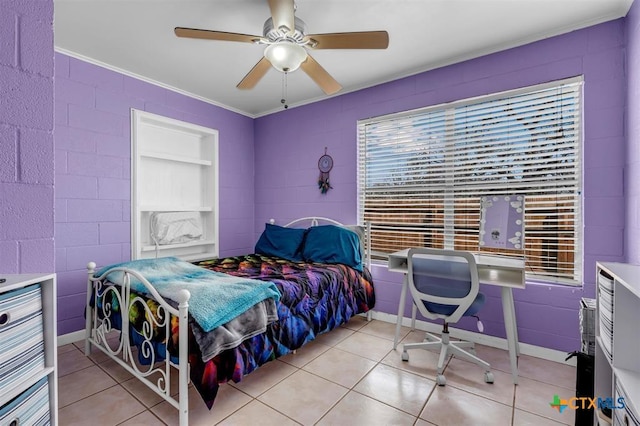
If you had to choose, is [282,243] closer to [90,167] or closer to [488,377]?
[90,167]

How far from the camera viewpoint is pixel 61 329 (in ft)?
8.75

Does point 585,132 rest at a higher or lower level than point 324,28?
lower

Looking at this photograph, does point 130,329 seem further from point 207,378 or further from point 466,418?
point 466,418

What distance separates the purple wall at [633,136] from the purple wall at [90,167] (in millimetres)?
3903

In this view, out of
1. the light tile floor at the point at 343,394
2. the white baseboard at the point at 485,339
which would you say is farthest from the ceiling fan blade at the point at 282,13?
the white baseboard at the point at 485,339

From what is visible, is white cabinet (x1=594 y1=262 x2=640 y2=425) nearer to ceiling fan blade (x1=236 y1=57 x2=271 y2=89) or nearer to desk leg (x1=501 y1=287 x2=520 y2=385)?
desk leg (x1=501 y1=287 x2=520 y2=385)

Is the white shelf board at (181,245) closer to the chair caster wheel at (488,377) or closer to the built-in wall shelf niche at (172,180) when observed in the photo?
the built-in wall shelf niche at (172,180)

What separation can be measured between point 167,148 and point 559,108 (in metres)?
3.75

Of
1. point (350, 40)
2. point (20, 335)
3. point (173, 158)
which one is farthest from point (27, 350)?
point (173, 158)

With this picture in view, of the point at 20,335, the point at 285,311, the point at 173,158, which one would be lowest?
the point at 285,311

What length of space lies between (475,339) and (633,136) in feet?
6.13

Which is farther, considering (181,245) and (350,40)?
(181,245)

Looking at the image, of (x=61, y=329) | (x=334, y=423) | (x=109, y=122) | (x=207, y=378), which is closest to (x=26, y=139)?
(x=207, y=378)

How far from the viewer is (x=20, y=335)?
2.99 feet
